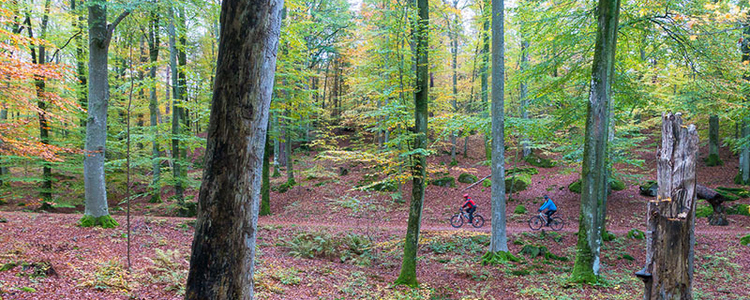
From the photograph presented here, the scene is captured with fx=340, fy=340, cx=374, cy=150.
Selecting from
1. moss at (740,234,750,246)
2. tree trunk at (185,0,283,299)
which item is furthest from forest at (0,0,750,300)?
moss at (740,234,750,246)

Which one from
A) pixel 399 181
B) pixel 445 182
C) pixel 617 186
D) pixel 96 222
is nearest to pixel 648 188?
pixel 617 186

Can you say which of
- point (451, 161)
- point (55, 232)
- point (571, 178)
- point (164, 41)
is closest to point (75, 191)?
point (164, 41)

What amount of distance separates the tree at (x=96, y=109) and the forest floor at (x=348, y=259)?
88cm

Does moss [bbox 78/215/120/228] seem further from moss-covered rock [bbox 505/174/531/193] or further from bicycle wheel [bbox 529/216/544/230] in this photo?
moss-covered rock [bbox 505/174/531/193]

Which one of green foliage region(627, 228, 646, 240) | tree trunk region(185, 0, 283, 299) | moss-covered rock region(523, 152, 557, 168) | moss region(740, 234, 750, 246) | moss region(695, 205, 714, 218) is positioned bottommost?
green foliage region(627, 228, 646, 240)

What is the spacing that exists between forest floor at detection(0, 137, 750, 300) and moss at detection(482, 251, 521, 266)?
30 centimetres

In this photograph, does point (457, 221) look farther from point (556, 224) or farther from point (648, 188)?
point (648, 188)

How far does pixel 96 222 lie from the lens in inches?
336

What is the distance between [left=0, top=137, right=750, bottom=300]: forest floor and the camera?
527 cm

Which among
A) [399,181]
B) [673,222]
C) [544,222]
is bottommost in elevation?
[544,222]

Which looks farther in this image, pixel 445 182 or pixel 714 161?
pixel 714 161

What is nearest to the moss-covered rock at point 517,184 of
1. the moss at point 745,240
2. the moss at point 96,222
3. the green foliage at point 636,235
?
the green foliage at point 636,235

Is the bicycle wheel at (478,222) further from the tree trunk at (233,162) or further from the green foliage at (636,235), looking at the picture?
the tree trunk at (233,162)

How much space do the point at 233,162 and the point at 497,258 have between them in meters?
8.72
